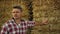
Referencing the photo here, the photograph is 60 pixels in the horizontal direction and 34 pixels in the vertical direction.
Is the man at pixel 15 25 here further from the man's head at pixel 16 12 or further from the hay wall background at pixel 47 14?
the hay wall background at pixel 47 14

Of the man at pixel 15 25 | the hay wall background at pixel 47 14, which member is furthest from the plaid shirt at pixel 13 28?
the hay wall background at pixel 47 14

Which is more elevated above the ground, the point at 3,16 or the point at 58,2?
the point at 58,2

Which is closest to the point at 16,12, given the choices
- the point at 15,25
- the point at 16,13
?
the point at 16,13

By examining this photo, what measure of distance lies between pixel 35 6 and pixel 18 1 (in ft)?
1.54

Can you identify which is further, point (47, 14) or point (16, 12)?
point (47, 14)

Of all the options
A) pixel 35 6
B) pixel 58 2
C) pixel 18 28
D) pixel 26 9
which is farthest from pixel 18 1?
pixel 18 28

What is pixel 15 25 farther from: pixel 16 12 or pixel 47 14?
pixel 47 14

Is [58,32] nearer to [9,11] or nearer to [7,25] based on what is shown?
[9,11]

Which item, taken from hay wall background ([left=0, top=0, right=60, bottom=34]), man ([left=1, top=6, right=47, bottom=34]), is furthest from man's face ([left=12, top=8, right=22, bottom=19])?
hay wall background ([left=0, top=0, right=60, bottom=34])

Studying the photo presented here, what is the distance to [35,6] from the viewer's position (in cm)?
358

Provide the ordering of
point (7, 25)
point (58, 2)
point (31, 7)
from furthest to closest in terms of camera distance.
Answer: point (31, 7) → point (58, 2) → point (7, 25)

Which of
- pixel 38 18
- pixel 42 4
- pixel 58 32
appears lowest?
pixel 58 32

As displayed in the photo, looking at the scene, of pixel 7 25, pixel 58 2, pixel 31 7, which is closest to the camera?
pixel 7 25

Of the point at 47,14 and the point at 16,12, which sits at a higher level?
the point at 16,12
